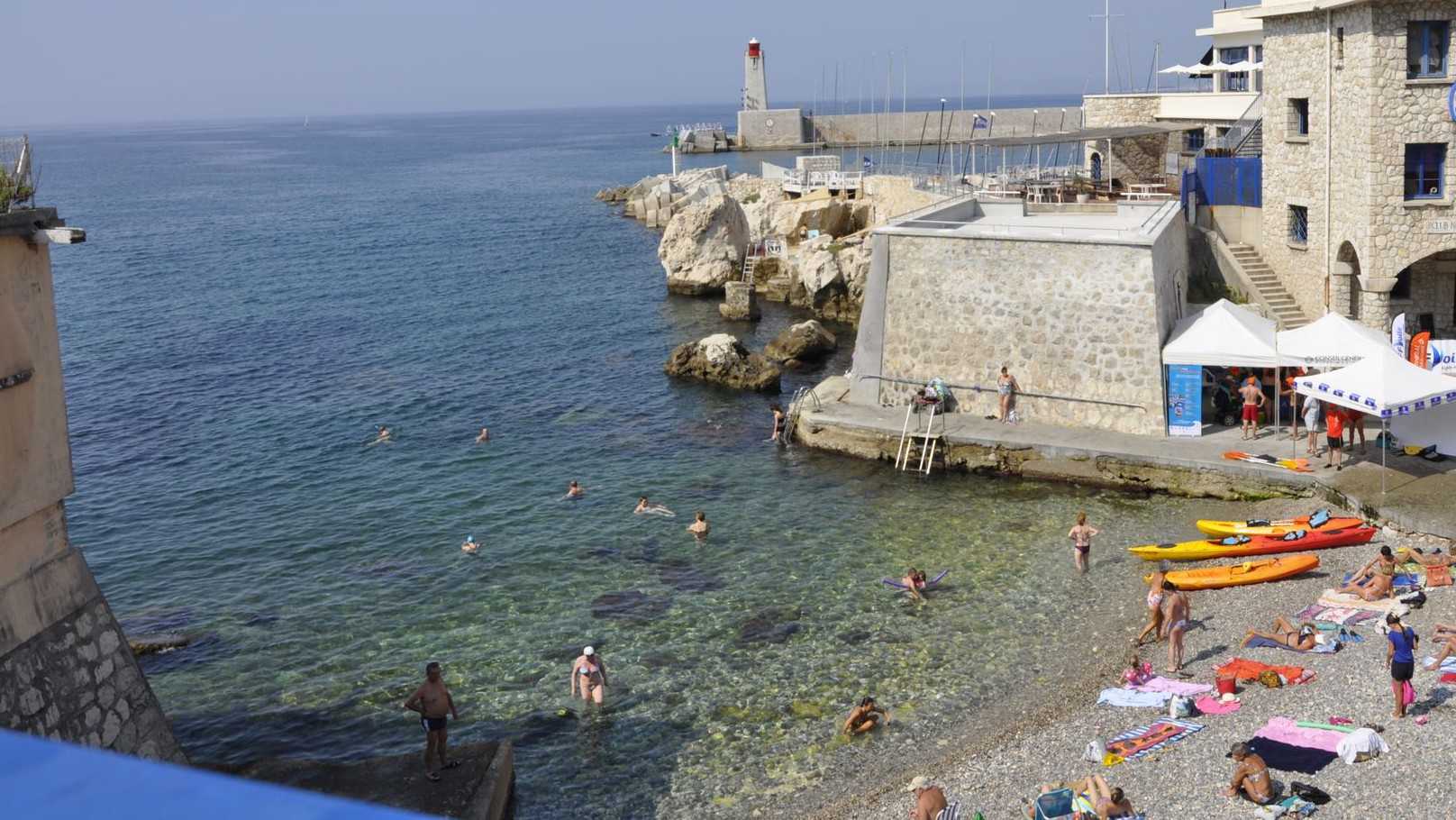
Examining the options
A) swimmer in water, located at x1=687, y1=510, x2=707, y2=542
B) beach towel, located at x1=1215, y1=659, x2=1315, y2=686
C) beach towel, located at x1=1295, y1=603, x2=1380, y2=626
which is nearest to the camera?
beach towel, located at x1=1215, y1=659, x2=1315, y2=686

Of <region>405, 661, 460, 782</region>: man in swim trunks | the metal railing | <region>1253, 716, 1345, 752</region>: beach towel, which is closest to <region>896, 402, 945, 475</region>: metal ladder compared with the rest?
<region>1253, 716, 1345, 752</region>: beach towel

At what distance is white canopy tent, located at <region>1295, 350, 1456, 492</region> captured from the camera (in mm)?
21219

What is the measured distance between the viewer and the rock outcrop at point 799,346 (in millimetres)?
37406

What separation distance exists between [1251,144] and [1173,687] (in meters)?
23.0

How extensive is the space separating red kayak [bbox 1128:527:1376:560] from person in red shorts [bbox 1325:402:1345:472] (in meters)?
2.69

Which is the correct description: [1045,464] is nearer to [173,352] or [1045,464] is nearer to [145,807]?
[145,807]

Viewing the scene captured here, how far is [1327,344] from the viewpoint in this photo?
24312 mm

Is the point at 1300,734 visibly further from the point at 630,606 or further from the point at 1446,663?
the point at 630,606

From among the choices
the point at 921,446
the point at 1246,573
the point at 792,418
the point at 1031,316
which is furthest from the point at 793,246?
the point at 1246,573

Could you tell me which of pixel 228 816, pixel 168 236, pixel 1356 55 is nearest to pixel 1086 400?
pixel 1356 55

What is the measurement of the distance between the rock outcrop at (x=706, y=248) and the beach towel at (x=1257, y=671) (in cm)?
3515

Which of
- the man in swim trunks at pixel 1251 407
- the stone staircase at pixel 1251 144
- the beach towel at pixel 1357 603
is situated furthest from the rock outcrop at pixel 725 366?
the beach towel at pixel 1357 603

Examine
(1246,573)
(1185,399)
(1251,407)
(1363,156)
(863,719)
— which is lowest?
(863,719)

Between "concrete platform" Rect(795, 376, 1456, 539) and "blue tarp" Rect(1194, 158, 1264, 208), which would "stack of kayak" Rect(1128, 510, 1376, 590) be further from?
"blue tarp" Rect(1194, 158, 1264, 208)
